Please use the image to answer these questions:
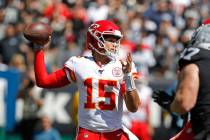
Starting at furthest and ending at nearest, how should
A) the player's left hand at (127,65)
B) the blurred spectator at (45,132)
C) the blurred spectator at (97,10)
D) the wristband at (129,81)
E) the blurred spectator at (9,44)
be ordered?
the blurred spectator at (97,10) → the blurred spectator at (9,44) → the blurred spectator at (45,132) → the wristband at (129,81) → the player's left hand at (127,65)

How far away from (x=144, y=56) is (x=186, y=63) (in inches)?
367

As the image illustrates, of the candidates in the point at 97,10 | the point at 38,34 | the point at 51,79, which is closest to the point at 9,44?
the point at 97,10

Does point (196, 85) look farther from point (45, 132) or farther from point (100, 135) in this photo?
point (45, 132)

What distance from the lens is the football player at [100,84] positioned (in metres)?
6.31

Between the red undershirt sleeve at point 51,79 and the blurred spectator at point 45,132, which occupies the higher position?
the red undershirt sleeve at point 51,79

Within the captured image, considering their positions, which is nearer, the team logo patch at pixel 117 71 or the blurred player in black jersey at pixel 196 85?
the blurred player in black jersey at pixel 196 85

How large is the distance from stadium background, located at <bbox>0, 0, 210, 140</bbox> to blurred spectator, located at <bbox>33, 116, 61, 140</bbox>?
940 millimetres

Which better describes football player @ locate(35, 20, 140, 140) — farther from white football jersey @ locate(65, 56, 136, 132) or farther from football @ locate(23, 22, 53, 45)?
football @ locate(23, 22, 53, 45)

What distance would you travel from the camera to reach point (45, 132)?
10844mm

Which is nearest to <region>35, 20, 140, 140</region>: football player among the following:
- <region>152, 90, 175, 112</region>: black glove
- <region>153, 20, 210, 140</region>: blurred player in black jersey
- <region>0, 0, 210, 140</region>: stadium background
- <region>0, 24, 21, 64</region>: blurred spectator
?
<region>152, 90, 175, 112</region>: black glove

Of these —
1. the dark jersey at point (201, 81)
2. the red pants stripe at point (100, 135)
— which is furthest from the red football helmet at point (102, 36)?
the dark jersey at point (201, 81)

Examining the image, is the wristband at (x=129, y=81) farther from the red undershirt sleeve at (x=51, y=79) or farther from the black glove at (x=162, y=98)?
the red undershirt sleeve at (x=51, y=79)

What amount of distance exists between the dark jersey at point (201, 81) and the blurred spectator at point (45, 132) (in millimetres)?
5880

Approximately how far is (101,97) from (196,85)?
165cm
